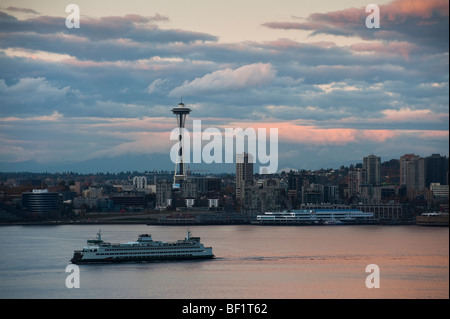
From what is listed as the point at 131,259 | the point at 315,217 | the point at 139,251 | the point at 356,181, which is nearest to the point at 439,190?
the point at 356,181

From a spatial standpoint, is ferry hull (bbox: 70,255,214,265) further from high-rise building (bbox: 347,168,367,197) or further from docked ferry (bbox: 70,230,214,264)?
high-rise building (bbox: 347,168,367,197)

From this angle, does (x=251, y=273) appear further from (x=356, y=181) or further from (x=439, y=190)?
(x=356, y=181)

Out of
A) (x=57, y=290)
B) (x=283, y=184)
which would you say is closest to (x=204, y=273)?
(x=57, y=290)

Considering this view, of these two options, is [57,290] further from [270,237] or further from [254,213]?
[254,213]

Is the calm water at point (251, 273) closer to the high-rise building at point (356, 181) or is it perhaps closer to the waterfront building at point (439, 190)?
the waterfront building at point (439, 190)

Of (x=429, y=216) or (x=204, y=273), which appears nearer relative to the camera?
(x=204, y=273)

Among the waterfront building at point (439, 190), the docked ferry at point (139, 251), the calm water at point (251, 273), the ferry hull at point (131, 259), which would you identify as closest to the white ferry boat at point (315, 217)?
the waterfront building at point (439, 190)
